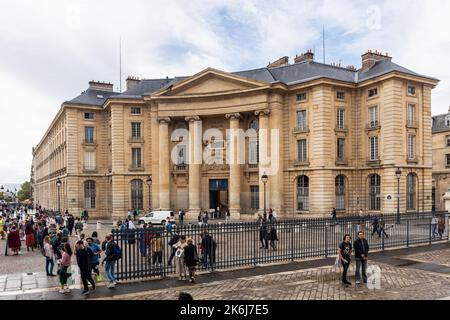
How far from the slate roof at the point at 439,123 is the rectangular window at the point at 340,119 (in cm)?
2173

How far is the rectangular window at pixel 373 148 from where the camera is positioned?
1446 inches

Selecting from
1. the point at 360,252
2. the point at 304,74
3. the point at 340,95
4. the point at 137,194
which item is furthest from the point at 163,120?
the point at 360,252

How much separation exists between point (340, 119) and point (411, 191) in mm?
10071

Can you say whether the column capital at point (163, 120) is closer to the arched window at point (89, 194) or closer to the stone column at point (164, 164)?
the stone column at point (164, 164)

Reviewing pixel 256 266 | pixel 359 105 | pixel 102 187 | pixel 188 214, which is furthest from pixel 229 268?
pixel 102 187

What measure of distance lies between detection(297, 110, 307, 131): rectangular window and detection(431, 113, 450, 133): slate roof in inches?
990

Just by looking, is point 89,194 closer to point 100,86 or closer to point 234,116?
point 100,86

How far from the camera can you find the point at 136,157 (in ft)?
145

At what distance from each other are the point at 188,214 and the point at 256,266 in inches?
1038

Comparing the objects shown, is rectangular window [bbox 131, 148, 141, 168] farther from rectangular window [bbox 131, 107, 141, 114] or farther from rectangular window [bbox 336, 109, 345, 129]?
rectangular window [bbox 336, 109, 345, 129]

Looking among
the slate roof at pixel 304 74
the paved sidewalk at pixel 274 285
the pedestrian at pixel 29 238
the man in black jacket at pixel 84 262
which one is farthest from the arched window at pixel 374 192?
the man in black jacket at pixel 84 262

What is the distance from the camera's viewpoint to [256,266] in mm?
14984

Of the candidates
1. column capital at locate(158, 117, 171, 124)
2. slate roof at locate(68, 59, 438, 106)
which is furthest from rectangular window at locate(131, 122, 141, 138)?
column capital at locate(158, 117, 171, 124)
